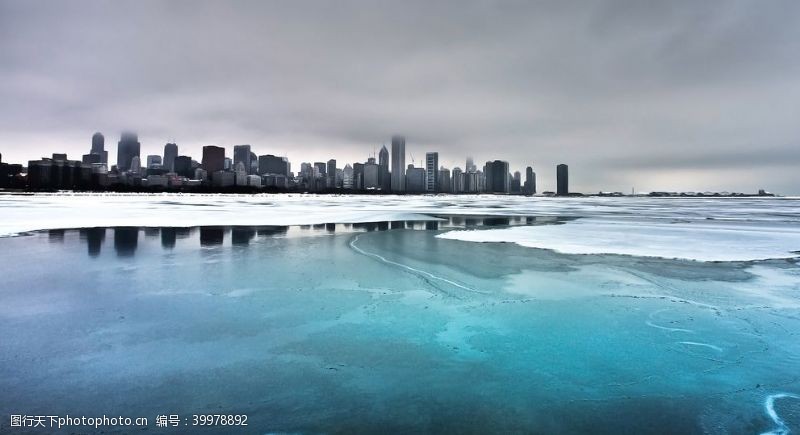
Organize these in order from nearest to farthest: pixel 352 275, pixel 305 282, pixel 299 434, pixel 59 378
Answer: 1. pixel 299 434
2. pixel 59 378
3. pixel 305 282
4. pixel 352 275

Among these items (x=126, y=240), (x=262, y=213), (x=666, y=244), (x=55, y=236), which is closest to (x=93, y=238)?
(x=126, y=240)

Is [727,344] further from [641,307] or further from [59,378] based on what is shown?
[59,378]

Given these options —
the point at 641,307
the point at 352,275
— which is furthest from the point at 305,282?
the point at 641,307

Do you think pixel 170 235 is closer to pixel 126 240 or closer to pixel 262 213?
pixel 126 240

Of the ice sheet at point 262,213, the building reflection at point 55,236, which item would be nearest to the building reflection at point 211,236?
the ice sheet at point 262,213

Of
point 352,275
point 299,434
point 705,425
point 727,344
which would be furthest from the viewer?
point 352,275

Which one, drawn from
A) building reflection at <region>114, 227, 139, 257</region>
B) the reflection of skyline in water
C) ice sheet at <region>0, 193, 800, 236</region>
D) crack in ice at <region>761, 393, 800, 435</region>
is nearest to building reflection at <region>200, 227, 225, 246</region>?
the reflection of skyline in water

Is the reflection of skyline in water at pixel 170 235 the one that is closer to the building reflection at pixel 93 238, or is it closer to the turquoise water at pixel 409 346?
the building reflection at pixel 93 238

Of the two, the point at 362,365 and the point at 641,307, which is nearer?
the point at 362,365

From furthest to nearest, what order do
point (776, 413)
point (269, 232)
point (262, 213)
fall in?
point (262, 213) < point (269, 232) < point (776, 413)
